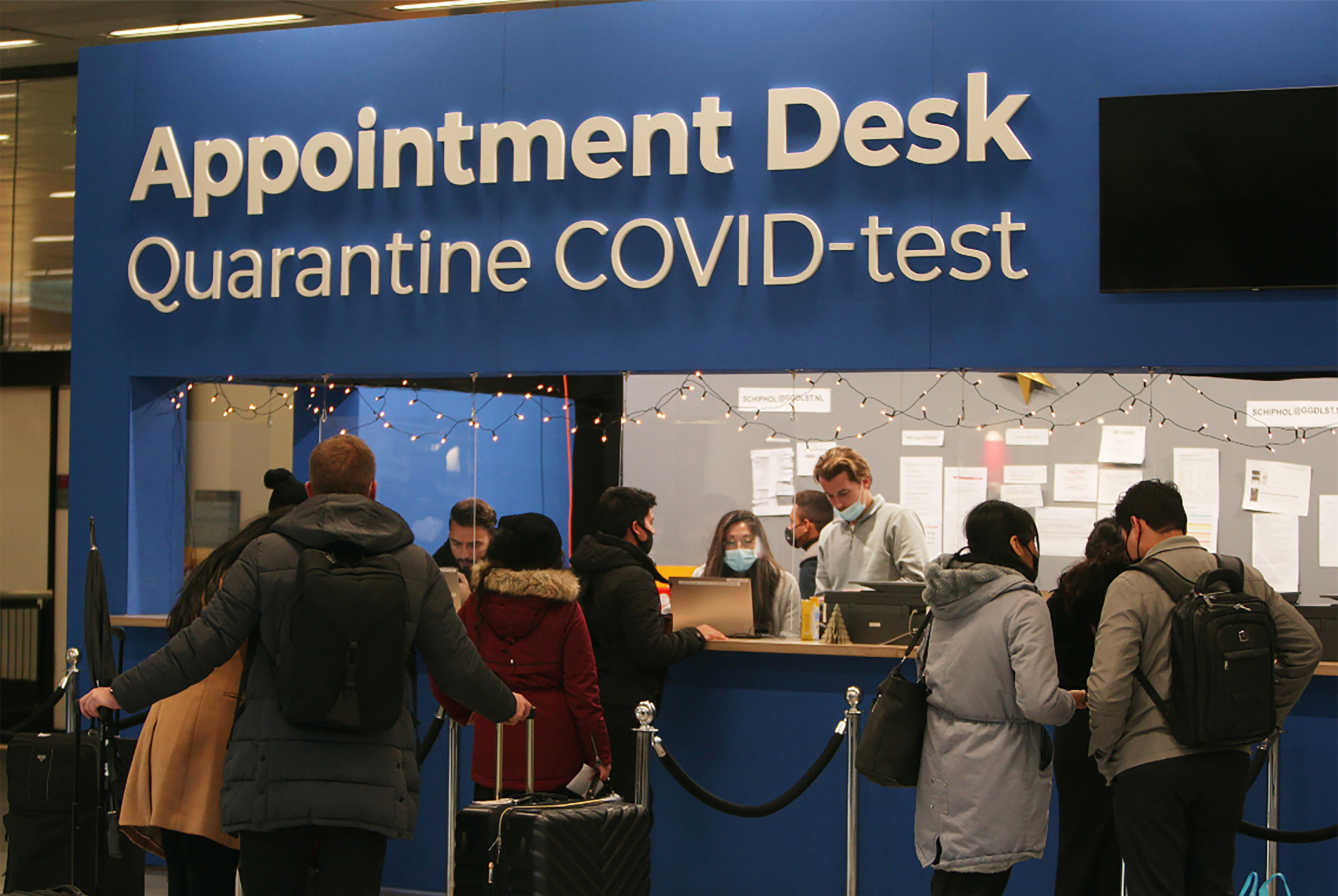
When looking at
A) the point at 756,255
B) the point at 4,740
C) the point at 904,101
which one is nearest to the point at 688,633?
the point at 756,255

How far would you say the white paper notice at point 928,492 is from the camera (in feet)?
22.5

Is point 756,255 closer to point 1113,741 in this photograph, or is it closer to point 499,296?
point 499,296

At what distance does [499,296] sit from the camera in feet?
18.1

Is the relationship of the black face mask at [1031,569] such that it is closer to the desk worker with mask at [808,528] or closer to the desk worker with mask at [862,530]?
the desk worker with mask at [862,530]

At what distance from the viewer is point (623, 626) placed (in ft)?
15.1

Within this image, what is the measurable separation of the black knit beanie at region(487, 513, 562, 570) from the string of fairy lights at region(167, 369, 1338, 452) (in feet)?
6.45

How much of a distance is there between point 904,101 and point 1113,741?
275cm

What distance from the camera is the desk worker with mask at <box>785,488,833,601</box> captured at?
6320 millimetres

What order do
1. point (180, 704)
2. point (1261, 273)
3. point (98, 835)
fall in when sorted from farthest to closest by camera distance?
point (1261, 273)
point (98, 835)
point (180, 704)

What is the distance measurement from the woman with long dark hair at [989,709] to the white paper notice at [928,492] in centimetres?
320

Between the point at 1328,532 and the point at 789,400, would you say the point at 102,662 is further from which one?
the point at 1328,532

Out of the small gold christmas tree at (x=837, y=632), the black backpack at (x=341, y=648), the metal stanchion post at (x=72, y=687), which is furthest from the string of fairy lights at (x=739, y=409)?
the black backpack at (x=341, y=648)

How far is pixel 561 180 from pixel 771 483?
1.88 m

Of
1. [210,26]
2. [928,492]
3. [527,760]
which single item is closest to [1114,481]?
[928,492]
